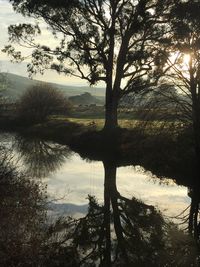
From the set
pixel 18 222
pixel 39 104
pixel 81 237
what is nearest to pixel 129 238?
pixel 81 237

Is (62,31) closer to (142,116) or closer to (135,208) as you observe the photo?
(142,116)

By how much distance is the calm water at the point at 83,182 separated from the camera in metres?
26.1

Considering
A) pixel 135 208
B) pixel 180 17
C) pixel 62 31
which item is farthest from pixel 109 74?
pixel 135 208

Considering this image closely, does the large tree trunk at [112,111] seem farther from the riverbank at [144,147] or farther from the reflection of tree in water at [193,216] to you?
the reflection of tree in water at [193,216]

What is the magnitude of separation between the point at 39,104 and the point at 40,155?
29037 mm

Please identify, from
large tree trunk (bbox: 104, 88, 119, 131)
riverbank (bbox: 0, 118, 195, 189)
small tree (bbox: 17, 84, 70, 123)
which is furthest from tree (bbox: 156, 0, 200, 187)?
small tree (bbox: 17, 84, 70, 123)

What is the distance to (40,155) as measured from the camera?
147 ft

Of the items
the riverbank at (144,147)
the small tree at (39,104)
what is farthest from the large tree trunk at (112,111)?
A: the small tree at (39,104)

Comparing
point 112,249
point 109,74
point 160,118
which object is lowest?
point 112,249

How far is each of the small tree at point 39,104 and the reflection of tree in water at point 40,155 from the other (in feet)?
47.4

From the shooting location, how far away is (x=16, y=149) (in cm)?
4728

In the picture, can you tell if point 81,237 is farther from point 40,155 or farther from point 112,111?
point 112,111

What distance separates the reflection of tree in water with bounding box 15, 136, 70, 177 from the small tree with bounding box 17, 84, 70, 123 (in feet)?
47.4

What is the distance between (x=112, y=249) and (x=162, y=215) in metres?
6.23
